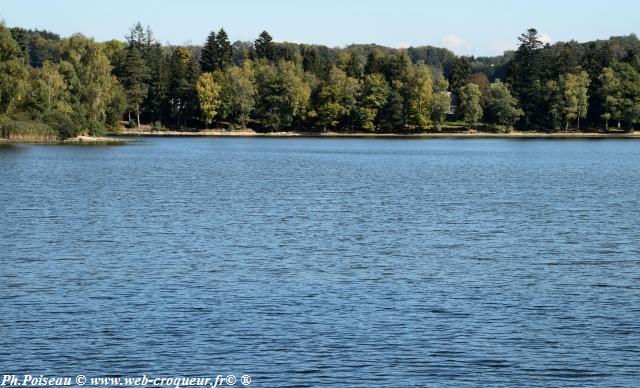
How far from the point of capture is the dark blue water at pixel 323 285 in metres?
20.7

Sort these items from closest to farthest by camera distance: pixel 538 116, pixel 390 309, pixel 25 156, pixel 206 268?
pixel 390 309
pixel 206 268
pixel 25 156
pixel 538 116

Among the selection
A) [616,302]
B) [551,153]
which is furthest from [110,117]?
[616,302]

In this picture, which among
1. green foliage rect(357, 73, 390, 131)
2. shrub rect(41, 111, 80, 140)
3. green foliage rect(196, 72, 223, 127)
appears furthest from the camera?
green foliage rect(357, 73, 390, 131)

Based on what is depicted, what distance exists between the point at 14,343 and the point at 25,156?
6977 cm

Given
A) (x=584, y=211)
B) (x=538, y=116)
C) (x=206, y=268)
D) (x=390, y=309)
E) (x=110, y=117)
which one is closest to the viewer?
(x=390, y=309)

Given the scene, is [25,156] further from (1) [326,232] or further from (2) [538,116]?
(2) [538,116]

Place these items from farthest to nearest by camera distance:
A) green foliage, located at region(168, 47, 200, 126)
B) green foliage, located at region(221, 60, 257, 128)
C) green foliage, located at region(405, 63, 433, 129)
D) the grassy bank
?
the grassy bank
green foliage, located at region(168, 47, 200, 126)
green foliage, located at region(405, 63, 433, 129)
green foliage, located at region(221, 60, 257, 128)

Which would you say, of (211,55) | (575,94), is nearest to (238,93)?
(211,55)

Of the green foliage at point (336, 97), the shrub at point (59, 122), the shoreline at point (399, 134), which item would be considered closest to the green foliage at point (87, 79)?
the shrub at point (59, 122)

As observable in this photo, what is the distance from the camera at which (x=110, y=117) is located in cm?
11769

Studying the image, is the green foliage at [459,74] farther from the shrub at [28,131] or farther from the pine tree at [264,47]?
the shrub at [28,131]

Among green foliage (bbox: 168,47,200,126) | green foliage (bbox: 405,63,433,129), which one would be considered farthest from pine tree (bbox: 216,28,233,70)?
green foliage (bbox: 405,63,433,129)

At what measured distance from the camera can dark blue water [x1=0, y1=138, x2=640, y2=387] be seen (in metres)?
20.7

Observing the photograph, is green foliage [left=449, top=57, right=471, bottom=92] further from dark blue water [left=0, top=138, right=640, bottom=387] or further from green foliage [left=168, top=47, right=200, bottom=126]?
dark blue water [left=0, top=138, right=640, bottom=387]
